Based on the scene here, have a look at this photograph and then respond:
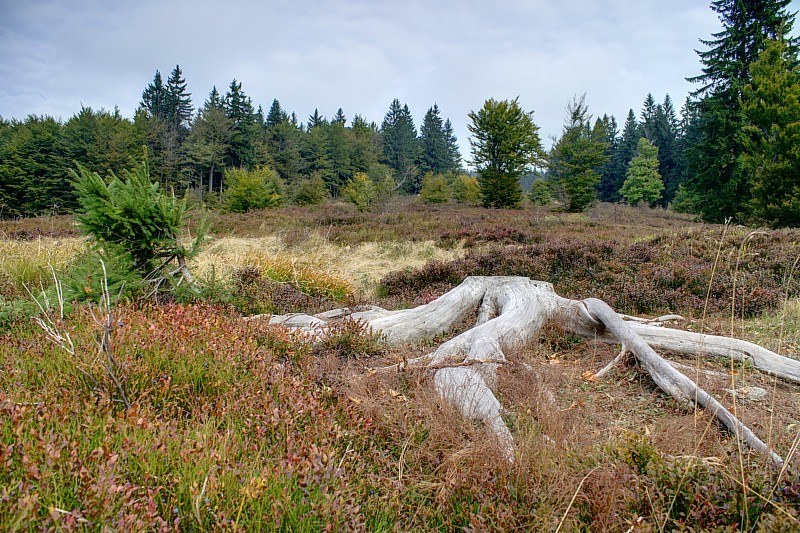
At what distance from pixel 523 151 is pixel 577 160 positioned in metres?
4.71

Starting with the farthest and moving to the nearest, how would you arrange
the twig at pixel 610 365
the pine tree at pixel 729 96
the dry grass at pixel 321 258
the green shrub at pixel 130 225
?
the pine tree at pixel 729 96 < the dry grass at pixel 321 258 < the green shrub at pixel 130 225 < the twig at pixel 610 365

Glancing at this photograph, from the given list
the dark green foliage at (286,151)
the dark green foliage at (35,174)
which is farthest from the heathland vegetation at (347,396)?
the dark green foliage at (286,151)

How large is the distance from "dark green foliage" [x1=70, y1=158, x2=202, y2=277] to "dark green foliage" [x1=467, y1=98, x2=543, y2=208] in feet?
90.4

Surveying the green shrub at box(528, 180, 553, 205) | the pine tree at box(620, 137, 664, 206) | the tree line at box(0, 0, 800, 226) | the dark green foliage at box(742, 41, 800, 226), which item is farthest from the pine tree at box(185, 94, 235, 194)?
the pine tree at box(620, 137, 664, 206)

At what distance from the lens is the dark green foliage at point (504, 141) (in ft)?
105

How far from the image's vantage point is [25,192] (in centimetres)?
3788

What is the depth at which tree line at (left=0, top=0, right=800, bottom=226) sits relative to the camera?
Result: 72.9 feet

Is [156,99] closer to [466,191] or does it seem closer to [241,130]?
[241,130]

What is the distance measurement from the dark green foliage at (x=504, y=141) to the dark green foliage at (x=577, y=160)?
272cm

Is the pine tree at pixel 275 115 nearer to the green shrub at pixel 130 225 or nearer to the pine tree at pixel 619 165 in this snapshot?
the pine tree at pixel 619 165

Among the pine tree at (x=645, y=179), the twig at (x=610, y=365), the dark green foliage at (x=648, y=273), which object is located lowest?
the twig at (x=610, y=365)

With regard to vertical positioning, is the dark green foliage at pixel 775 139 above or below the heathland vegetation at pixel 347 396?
above

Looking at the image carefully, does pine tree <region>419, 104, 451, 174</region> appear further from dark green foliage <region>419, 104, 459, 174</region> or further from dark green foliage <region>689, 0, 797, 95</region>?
dark green foliage <region>689, 0, 797, 95</region>

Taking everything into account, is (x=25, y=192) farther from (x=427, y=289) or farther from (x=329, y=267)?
(x=427, y=289)
